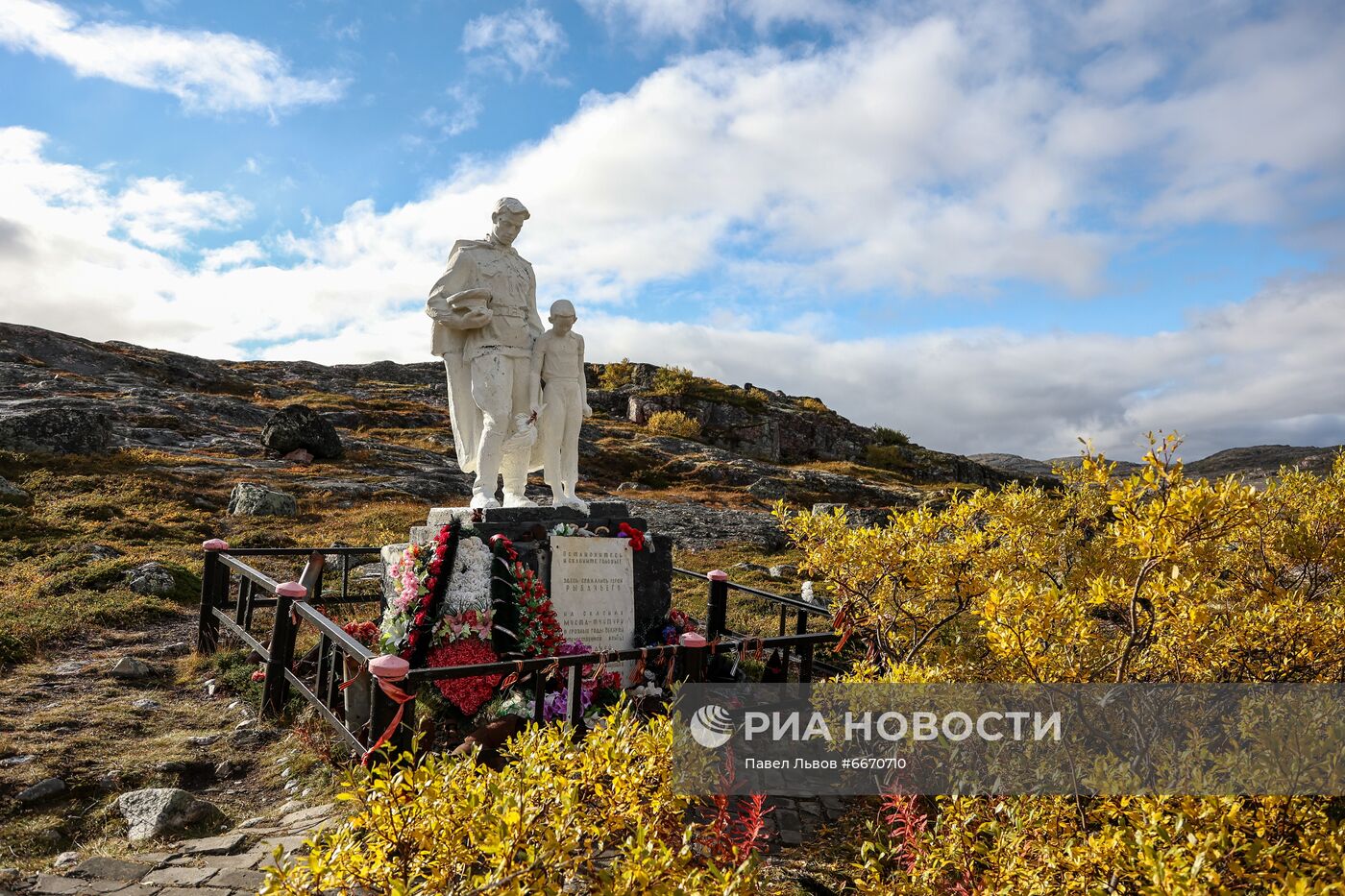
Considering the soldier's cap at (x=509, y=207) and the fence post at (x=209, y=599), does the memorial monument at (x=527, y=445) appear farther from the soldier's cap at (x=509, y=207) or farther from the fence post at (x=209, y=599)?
the fence post at (x=209, y=599)

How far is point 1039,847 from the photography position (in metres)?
2.80

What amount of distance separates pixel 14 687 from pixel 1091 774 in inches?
347

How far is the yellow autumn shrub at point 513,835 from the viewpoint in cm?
217

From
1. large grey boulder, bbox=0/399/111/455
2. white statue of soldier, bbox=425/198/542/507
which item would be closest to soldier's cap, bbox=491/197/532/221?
white statue of soldier, bbox=425/198/542/507

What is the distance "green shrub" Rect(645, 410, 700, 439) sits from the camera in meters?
42.0

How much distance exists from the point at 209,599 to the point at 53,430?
17.8m

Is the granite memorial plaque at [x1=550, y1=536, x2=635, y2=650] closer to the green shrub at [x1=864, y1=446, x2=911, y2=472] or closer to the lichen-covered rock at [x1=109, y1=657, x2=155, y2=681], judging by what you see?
the lichen-covered rock at [x1=109, y1=657, x2=155, y2=681]

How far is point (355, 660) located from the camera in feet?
17.4

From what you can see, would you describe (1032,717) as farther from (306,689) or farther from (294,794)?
(306,689)

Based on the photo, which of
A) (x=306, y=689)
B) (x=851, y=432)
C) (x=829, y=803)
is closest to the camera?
(x=829, y=803)

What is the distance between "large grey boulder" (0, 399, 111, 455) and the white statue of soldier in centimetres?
1990

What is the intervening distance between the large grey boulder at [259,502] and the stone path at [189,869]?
48.1 ft

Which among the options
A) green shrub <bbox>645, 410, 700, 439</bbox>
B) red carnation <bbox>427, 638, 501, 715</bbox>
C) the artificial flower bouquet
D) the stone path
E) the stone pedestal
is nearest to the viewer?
the stone path

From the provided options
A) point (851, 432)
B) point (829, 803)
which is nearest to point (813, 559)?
point (829, 803)
